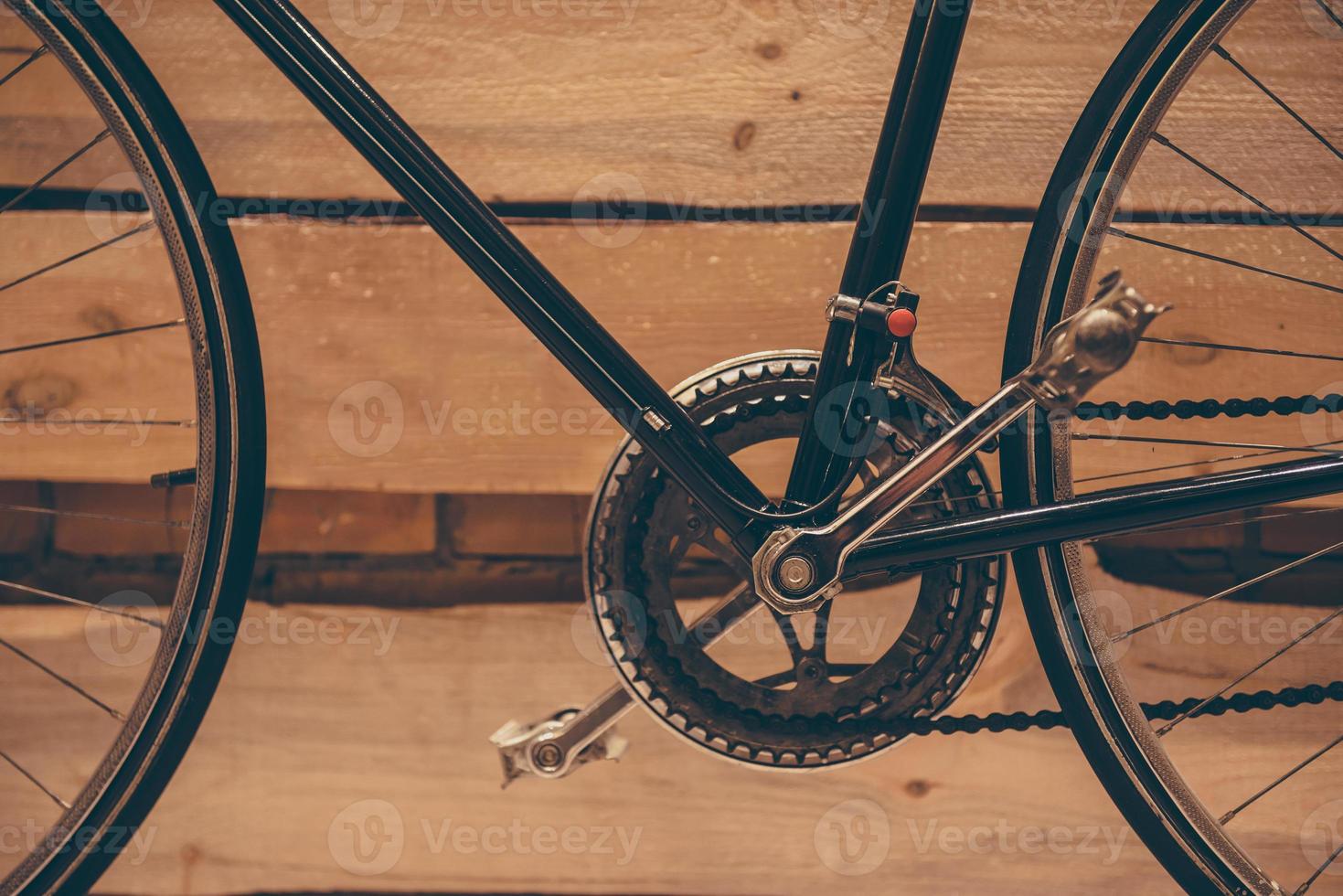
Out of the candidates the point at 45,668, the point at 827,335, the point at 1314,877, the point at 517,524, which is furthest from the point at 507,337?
the point at 1314,877

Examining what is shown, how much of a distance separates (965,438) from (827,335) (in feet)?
0.34

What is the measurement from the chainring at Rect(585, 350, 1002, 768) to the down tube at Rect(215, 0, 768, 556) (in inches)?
1.5

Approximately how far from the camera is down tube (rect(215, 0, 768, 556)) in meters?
0.50

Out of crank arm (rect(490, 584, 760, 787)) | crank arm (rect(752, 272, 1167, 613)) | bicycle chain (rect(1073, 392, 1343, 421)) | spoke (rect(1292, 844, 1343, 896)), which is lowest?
spoke (rect(1292, 844, 1343, 896))

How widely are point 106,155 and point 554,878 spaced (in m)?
0.70

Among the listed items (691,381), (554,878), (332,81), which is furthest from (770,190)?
(554,878)

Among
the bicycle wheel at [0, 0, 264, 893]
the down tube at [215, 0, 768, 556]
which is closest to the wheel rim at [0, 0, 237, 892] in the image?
the bicycle wheel at [0, 0, 264, 893]

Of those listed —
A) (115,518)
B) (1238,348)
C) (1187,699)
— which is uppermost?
(1238,348)

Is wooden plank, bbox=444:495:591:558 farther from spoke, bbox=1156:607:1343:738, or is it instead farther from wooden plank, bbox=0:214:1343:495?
spoke, bbox=1156:607:1343:738

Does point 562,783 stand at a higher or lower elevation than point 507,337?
lower

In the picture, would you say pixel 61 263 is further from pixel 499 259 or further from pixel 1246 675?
pixel 1246 675

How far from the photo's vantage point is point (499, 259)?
51cm

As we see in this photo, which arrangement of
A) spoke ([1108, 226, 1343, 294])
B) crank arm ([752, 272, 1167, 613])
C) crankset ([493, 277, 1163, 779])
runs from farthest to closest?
spoke ([1108, 226, 1343, 294]), crankset ([493, 277, 1163, 779]), crank arm ([752, 272, 1167, 613])

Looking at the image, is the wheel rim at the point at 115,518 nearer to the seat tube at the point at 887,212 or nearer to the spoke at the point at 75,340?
the spoke at the point at 75,340
